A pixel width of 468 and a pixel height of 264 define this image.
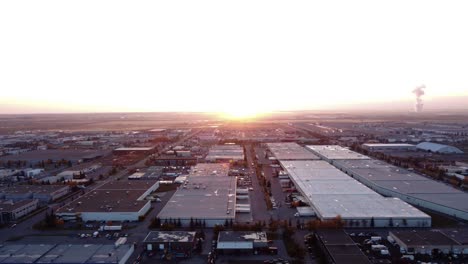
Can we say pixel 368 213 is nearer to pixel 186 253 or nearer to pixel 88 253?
pixel 186 253

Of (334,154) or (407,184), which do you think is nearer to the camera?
(407,184)

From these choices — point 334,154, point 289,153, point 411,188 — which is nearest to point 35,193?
point 289,153

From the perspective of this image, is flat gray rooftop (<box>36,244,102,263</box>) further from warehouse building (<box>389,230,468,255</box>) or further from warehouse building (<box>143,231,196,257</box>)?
warehouse building (<box>389,230,468,255</box>)

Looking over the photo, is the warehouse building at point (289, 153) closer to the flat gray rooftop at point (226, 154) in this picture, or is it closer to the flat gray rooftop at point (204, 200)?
the flat gray rooftop at point (226, 154)

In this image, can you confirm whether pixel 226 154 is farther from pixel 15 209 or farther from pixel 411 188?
pixel 15 209

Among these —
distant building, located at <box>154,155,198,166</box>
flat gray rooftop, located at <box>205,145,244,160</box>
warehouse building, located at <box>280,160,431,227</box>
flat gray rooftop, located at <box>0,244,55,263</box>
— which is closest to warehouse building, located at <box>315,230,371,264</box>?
warehouse building, located at <box>280,160,431,227</box>

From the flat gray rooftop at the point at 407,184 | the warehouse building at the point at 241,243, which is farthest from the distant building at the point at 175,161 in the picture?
the warehouse building at the point at 241,243
